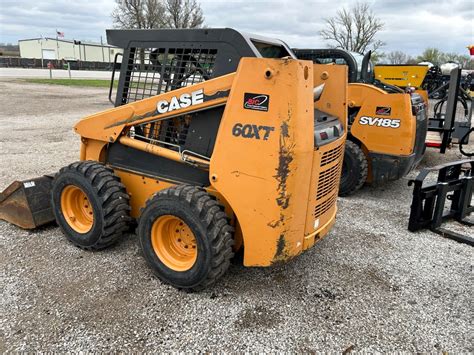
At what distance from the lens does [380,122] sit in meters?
5.43

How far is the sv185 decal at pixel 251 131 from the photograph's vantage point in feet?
8.85

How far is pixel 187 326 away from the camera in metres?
2.77

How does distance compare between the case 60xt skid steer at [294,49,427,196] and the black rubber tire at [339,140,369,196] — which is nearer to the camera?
the case 60xt skid steer at [294,49,427,196]

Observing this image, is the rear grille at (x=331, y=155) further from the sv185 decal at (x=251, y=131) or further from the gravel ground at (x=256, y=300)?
the gravel ground at (x=256, y=300)

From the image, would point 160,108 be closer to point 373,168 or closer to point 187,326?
point 187,326

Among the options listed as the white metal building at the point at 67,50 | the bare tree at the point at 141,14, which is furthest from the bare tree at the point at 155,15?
the white metal building at the point at 67,50

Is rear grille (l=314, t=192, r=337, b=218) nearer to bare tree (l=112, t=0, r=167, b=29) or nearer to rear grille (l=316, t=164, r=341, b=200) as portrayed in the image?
rear grille (l=316, t=164, r=341, b=200)

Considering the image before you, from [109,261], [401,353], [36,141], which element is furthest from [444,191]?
[36,141]

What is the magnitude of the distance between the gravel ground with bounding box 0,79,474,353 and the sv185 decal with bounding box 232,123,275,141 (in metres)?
1.28

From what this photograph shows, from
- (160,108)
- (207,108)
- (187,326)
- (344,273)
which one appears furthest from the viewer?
(344,273)

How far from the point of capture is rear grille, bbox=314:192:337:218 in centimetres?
316

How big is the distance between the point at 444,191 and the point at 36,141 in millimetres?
8104

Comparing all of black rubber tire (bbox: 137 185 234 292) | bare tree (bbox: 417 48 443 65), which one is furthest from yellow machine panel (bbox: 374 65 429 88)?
bare tree (bbox: 417 48 443 65)

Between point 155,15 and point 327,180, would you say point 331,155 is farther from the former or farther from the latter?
A: point 155,15
